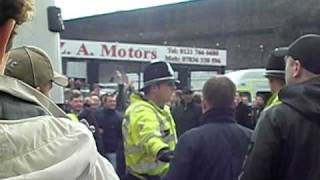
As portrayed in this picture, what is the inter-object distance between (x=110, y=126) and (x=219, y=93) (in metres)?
6.32

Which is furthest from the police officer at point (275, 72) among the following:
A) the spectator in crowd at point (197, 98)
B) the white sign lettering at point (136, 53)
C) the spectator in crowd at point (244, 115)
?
the white sign lettering at point (136, 53)

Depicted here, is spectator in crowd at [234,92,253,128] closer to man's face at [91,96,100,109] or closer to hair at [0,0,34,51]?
man's face at [91,96,100,109]

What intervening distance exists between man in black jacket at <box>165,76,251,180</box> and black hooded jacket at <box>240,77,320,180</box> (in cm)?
71

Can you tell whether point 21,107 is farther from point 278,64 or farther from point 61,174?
point 278,64

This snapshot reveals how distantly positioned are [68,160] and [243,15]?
35270 millimetres

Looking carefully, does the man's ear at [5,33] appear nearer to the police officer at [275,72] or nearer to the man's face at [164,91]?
the police officer at [275,72]

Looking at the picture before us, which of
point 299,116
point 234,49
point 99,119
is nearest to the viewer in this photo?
point 299,116

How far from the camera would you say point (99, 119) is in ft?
34.2

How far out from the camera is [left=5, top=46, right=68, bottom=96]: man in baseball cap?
8.17 feet

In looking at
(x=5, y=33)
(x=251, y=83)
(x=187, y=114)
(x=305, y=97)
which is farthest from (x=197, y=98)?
(x=5, y=33)

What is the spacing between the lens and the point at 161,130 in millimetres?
5383

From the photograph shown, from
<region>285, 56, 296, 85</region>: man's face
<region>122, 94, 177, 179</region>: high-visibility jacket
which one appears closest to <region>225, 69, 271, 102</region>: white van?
<region>122, 94, 177, 179</region>: high-visibility jacket

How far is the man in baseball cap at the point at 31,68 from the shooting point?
8.17ft

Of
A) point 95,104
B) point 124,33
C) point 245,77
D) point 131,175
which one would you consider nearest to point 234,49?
point 124,33
